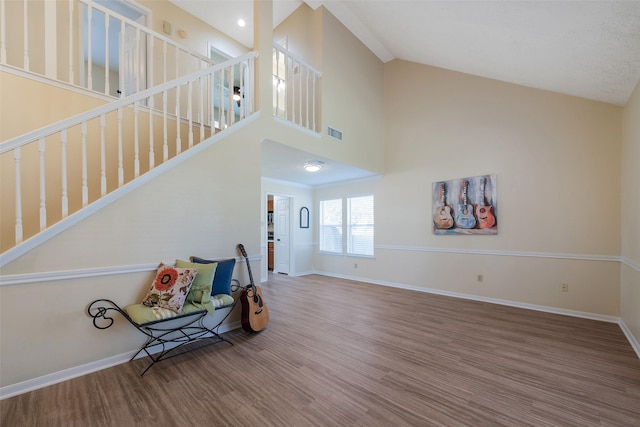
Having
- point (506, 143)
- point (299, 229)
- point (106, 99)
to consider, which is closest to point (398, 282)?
point (299, 229)

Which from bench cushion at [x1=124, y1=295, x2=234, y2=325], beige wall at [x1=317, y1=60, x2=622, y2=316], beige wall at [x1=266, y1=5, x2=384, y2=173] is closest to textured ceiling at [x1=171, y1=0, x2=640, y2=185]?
beige wall at [x1=266, y1=5, x2=384, y2=173]

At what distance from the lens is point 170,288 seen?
7.66 feet

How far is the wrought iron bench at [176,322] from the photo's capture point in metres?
2.18

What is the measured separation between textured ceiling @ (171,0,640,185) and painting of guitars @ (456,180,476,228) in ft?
5.56

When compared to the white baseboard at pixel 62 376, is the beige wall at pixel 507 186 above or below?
above

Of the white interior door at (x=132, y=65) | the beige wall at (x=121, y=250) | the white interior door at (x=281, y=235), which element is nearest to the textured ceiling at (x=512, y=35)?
the white interior door at (x=132, y=65)

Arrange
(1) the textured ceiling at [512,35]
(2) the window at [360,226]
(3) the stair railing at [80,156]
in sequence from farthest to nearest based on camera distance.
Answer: (2) the window at [360,226] → (1) the textured ceiling at [512,35] → (3) the stair railing at [80,156]

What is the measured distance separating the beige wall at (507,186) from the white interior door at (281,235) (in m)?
2.19

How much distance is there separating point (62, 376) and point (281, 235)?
16.1ft

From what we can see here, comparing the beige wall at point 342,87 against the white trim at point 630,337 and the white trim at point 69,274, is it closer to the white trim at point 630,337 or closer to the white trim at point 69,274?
the white trim at point 69,274

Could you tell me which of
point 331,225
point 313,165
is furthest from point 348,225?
point 313,165

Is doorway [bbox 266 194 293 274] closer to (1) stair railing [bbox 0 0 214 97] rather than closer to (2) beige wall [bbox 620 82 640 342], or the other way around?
(1) stair railing [bbox 0 0 214 97]

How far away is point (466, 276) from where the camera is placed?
455cm

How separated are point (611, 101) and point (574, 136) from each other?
1.66 feet
